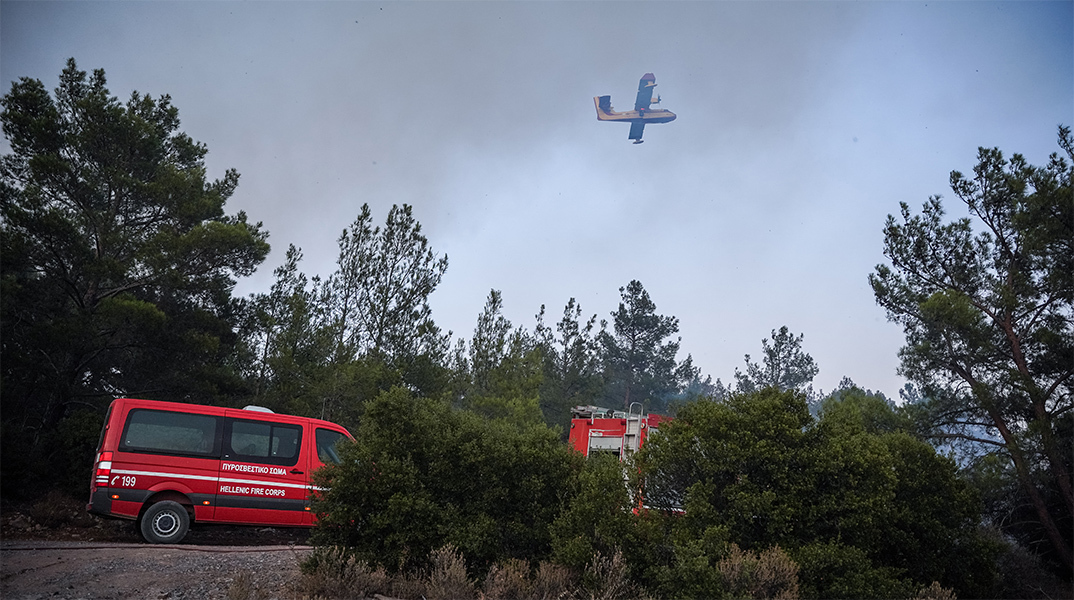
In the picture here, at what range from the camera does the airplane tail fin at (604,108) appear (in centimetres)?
5156

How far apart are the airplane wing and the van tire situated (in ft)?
143

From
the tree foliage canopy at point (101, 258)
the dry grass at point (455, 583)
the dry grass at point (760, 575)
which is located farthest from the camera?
the tree foliage canopy at point (101, 258)

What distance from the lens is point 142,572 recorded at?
22.0ft

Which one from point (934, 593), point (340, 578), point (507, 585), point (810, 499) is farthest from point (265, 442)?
point (934, 593)

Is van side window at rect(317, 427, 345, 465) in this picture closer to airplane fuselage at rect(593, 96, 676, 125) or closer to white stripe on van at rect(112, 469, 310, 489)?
white stripe on van at rect(112, 469, 310, 489)

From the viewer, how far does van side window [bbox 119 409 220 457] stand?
364 inches

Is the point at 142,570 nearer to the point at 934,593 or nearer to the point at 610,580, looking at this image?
the point at 610,580

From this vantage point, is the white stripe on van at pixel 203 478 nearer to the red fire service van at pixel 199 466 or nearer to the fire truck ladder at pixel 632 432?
the red fire service van at pixel 199 466

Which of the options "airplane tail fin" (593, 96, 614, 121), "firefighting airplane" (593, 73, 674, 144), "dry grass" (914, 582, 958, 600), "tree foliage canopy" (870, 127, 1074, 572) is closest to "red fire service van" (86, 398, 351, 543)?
"dry grass" (914, 582, 958, 600)

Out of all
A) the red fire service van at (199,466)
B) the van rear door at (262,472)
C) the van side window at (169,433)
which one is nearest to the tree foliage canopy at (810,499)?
the red fire service van at (199,466)

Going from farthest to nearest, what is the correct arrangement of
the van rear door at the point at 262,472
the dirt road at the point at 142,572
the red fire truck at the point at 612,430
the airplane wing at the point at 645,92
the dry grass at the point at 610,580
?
the airplane wing at the point at 645,92
the red fire truck at the point at 612,430
the van rear door at the point at 262,472
the dirt road at the point at 142,572
the dry grass at the point at 610,580

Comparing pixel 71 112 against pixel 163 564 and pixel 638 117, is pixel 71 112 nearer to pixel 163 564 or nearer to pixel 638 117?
pixel 163 564

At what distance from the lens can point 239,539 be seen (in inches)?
414

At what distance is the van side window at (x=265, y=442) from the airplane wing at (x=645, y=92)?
138ft
